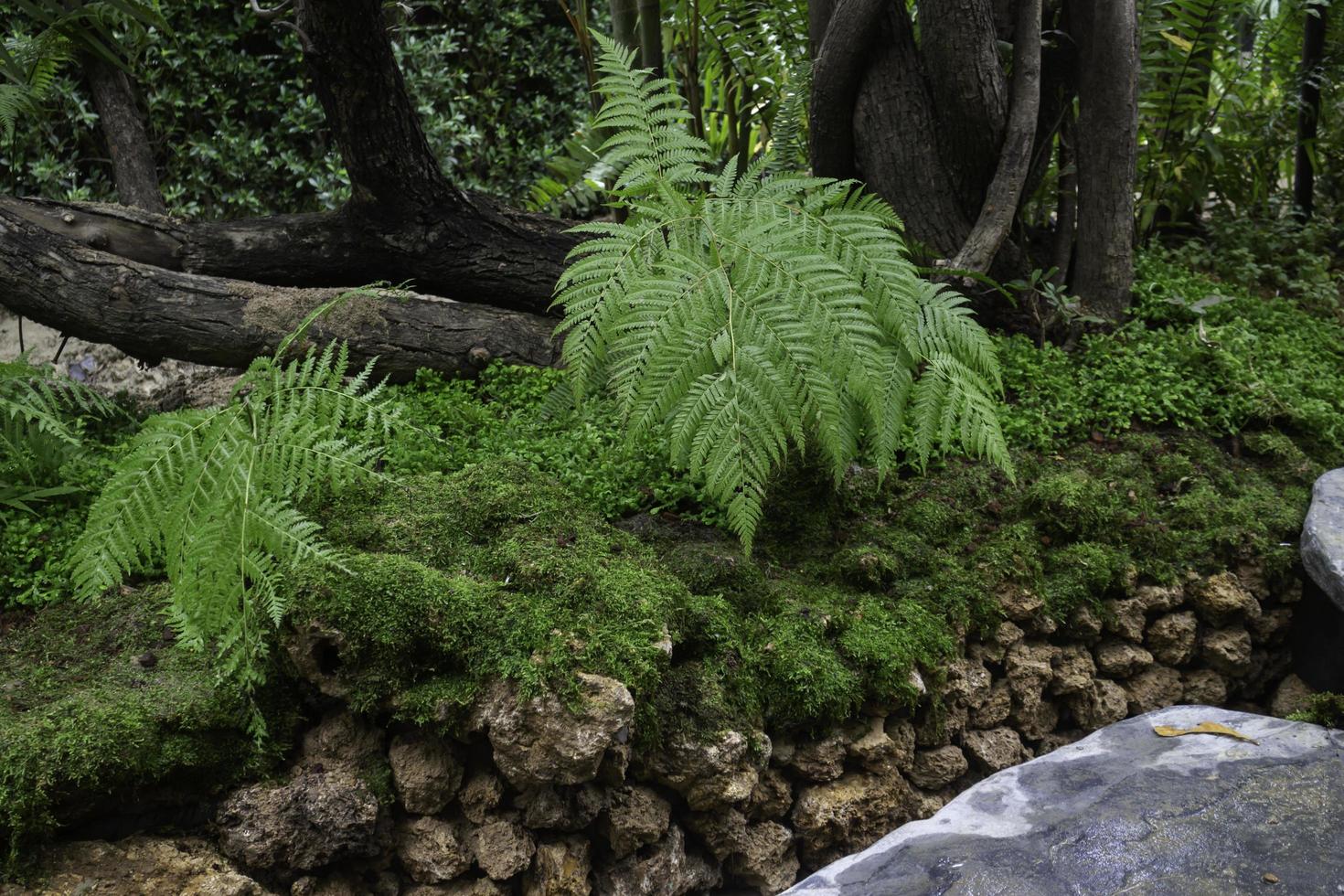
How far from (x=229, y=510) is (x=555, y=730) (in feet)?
3.68

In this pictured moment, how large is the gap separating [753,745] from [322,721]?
1.24 m

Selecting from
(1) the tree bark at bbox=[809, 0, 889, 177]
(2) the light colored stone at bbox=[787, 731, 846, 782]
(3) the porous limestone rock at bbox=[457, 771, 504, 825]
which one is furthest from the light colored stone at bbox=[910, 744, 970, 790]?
(1) the tree bark at bbox=[809, 0, 889, 177]

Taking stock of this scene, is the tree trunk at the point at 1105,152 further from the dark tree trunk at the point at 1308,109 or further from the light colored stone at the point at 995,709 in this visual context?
the light colored stone at the point at 995,709

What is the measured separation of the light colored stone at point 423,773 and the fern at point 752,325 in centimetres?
105

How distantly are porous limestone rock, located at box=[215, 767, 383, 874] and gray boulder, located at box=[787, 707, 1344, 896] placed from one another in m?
1.23

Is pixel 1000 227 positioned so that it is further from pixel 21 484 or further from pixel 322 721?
pixel 21 484

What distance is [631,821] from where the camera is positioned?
9.25 feet

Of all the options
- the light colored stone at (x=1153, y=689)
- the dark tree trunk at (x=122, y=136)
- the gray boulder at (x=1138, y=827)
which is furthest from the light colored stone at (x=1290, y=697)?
the dark tree trunk at (x=122, y=136)

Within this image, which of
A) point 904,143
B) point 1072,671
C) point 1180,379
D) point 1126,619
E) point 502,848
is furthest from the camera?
point 904,143

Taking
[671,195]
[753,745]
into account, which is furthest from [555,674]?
[671,195]

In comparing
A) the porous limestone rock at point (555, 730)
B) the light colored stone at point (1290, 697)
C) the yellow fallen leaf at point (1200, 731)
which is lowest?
the light colored stone at point (1290, 697)

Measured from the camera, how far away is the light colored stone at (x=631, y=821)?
281 cm

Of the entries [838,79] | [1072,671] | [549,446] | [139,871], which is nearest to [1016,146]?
[838,79]

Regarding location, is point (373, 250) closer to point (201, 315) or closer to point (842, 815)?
point (201, 315)
